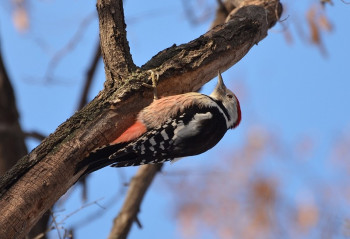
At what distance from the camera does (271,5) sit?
509cm

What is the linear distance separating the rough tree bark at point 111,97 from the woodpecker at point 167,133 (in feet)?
0.27

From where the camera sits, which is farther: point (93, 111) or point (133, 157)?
point (133, 157)

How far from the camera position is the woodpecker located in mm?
3818

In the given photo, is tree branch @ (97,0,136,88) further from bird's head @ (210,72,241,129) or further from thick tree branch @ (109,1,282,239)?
thick tree branch @ (109,1,282,239)

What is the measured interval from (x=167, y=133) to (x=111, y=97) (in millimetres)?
526

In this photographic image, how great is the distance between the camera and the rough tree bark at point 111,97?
3318 millimetres

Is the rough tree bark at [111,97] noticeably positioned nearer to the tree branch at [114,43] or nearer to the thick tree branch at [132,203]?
the tree branch at [114,43]

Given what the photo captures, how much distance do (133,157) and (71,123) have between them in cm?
60

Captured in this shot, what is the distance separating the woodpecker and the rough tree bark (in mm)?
83

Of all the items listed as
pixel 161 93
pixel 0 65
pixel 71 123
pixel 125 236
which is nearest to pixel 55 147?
pixel 71 123

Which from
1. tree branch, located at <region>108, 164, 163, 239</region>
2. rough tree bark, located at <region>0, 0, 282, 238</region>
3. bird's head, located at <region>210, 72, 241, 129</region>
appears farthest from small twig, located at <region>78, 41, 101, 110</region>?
rough tree bark, located at <region>0, 0, 282, 238</region>

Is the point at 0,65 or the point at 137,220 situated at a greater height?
the point at 0,65

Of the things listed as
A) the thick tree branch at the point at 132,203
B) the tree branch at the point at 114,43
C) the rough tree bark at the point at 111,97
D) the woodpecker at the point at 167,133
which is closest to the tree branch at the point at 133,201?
the thick tree branch at the point at 132,203

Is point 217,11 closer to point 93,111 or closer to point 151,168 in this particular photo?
point 151,168
